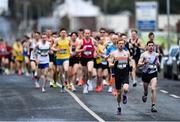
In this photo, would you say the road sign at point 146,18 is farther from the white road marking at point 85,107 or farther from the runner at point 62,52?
the white road marking at point 85,107

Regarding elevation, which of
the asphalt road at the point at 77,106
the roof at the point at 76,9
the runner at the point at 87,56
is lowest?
the roof at the point at 76,9

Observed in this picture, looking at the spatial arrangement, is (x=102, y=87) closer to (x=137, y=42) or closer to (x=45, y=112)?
(x=137, y=42)

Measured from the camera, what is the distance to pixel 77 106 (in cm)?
2141

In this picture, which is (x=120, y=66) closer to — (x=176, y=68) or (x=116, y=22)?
(x=176, y=68)

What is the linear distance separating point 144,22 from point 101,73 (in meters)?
33.9

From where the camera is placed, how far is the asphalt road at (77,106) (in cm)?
1880

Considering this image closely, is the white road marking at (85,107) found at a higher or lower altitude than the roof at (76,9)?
higher

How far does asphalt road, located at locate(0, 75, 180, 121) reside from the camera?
18797mm

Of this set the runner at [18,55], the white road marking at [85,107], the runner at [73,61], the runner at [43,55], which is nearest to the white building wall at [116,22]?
the runner at [18,55]

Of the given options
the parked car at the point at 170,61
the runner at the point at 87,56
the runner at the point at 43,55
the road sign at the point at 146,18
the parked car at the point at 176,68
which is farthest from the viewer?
the road sign at the point at 146,18

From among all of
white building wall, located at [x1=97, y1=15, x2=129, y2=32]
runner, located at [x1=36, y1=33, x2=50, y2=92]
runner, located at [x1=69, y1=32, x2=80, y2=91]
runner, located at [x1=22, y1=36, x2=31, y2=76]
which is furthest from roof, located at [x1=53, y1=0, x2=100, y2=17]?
runner, located at [x1=36, y1=33, x2=50, y2=92]

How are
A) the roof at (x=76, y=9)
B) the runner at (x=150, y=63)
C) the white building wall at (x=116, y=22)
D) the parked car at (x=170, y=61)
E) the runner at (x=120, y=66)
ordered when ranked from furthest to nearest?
the roof at (x=76, y=9) < the white building wall at (x=116, y=22) < the parked car at (x=170, y=61) < the runner at (x=150, y=63) < the runner at (x=120, y=66)

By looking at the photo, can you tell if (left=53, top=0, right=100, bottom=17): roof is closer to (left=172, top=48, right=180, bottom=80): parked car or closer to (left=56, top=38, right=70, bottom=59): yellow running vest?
(left=172, top=48, right=180, bottom=80): parked car

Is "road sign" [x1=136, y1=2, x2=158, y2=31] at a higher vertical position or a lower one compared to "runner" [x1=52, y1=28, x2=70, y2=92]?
lower
